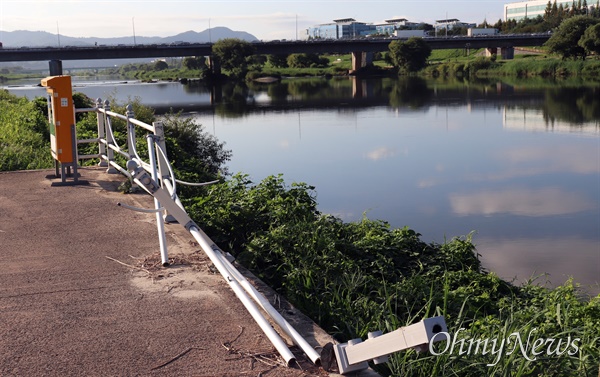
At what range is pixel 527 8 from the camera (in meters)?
165

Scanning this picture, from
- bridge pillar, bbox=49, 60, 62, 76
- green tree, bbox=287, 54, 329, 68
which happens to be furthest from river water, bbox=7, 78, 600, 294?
green tree, bbox=287, 54, 329, 68

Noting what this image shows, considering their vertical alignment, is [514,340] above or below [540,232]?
above

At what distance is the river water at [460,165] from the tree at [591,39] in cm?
2347

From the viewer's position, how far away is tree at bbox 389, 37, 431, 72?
3346 inches

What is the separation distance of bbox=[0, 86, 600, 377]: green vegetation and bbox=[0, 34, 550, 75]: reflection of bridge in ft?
228

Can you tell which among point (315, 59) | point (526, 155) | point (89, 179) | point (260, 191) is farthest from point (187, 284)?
point (315, 59)

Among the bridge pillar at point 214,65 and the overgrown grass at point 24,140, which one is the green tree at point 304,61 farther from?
the overgrown grass at point 24,140

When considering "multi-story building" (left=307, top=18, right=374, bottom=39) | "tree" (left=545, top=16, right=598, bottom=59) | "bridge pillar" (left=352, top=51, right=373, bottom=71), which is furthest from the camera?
"multi-story building" (left=307, top=18, right=374, bottom=39)

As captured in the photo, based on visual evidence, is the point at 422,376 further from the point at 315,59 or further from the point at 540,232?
the point at 315,59

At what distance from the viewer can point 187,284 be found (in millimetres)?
5785

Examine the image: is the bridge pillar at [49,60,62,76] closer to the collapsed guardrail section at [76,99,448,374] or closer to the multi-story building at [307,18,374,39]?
the collapsed guardrail section at [76,99,448,374]

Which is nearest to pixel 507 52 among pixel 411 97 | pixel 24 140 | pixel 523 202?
pixel 411 97

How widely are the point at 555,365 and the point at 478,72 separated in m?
75.1

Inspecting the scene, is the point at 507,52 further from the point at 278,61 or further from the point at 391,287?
the point at 391,287
